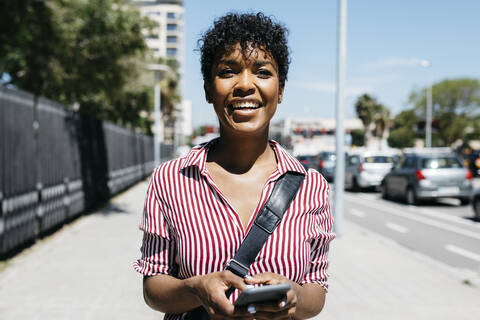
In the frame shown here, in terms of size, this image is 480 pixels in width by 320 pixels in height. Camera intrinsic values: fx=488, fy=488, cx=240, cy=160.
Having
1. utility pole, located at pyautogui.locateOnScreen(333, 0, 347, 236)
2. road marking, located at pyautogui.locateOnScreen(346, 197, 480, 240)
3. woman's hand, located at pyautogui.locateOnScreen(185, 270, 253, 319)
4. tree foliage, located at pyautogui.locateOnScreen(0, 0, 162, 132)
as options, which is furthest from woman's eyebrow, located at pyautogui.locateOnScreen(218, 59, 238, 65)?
tree foliage, located at pyautogui.locateOnScreen(0, 0, 162, 132)

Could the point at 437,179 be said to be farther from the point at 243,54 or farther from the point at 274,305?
the point at 274,305

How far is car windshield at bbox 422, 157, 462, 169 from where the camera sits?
14.9 m

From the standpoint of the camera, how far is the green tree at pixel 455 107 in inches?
2255

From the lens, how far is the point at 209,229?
1.58m

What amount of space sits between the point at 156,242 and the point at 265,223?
0.38 m

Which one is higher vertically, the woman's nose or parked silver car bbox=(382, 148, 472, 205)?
the woman's nose

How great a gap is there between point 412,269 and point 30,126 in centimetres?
611

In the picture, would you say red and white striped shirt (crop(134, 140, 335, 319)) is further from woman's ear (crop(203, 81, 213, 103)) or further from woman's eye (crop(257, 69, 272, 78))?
woman's eye (crop(257, 69, 272, 78))

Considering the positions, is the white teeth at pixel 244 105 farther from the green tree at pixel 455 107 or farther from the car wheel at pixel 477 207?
the green tree at pixel 455 107

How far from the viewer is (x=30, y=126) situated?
25.3 feet

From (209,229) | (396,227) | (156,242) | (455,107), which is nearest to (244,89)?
(209,229)

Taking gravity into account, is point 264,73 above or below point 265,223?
above

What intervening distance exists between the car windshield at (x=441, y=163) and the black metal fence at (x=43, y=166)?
386 inches

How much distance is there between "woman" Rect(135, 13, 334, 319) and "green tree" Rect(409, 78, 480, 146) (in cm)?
6064
